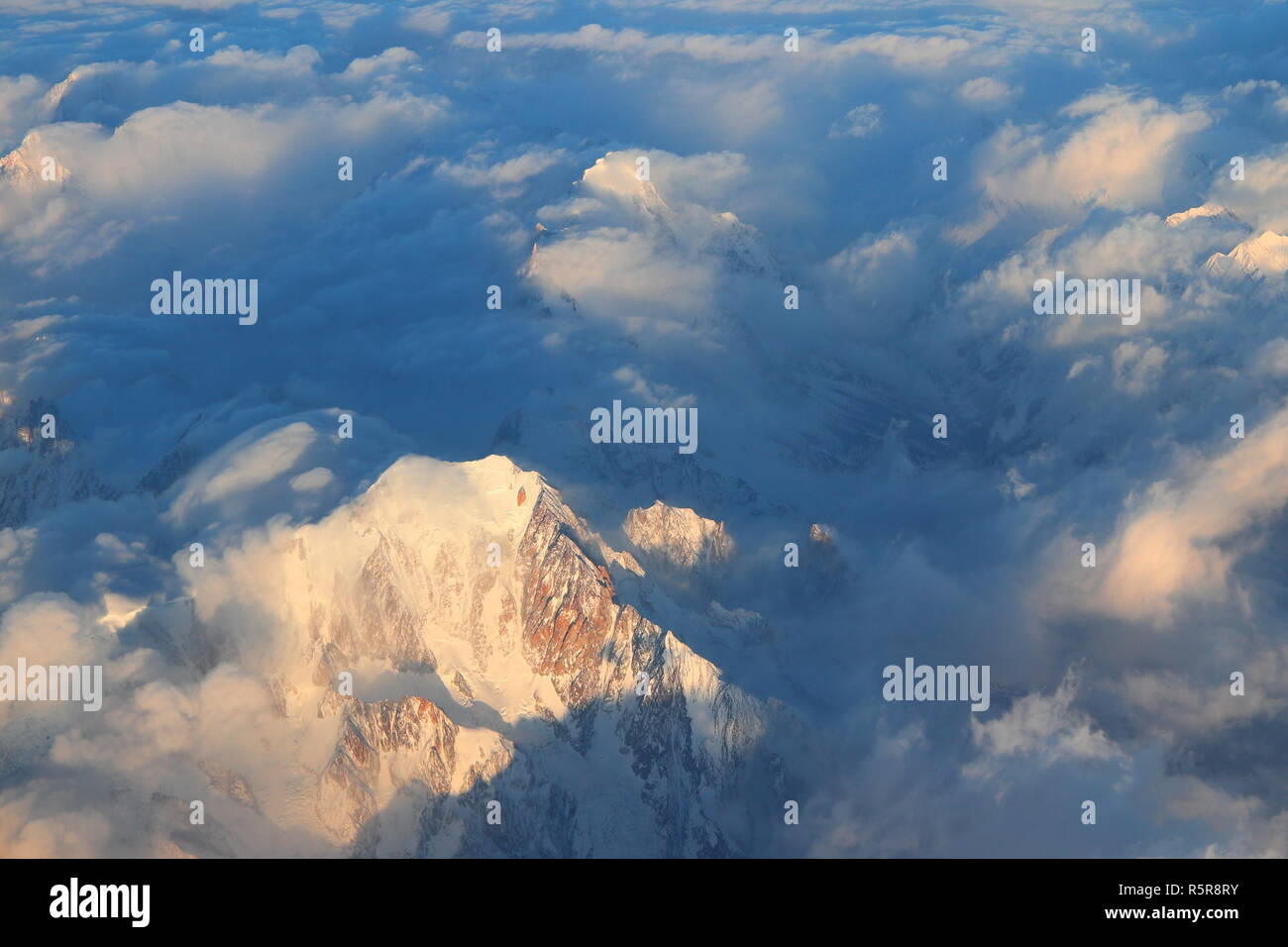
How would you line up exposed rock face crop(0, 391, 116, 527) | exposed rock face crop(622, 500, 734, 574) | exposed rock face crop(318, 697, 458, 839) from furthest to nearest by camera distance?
1. exposed rock face crop(0, 391, 116, 527)
2. exposed rock face crop(622, 500, 734, 574)
3. exposed rock face crop(318, 697, 458, 839)

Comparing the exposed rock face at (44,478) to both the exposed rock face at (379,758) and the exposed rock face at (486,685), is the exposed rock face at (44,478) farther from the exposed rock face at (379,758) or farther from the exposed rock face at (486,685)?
the exposed rock face at (379,758)

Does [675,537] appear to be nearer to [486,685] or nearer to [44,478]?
[486,685]

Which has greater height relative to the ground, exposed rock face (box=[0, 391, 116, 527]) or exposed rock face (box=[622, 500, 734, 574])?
exposed rock face (box=[0, 391, 116, 527])

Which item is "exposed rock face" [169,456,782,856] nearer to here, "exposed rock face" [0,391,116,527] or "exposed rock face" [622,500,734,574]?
"exposed rock face" [622,500,734,574]

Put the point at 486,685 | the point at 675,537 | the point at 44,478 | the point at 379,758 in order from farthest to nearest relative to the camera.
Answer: the point at 44,478 → the point at 675,537 → the point at 486,685 → the point at 379,758

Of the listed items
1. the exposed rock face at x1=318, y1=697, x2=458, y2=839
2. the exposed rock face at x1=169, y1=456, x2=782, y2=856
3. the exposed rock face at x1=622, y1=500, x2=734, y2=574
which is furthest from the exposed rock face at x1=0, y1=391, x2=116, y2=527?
the exposed rock face at x1=318, y1=697, x2=458, y2=839

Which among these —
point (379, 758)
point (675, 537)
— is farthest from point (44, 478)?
point (379, 758)

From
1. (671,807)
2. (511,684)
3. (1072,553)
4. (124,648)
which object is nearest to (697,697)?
(671,807)

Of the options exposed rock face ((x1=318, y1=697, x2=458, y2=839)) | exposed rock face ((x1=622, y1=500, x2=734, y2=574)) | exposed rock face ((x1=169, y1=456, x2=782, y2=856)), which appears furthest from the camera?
exposed rock face ((x1=622, y1=500, x2=734, y2=574))
